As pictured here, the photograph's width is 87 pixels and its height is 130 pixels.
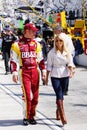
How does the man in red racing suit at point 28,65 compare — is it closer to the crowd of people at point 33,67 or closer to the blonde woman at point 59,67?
the crowd of people at point 33,67

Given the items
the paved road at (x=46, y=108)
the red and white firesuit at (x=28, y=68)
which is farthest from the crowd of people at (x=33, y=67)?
the paved road at (x=46, y=108)

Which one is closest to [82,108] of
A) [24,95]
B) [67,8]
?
[24,95]

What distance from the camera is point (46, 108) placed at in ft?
34.7

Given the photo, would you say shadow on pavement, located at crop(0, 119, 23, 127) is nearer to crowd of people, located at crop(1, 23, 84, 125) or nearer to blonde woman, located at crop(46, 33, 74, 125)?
crowd of people, located at crop(1, 23, 84, 125)

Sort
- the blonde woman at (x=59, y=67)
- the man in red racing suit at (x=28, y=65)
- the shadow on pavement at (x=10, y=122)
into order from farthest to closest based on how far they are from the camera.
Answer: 1. the shadow on pavement at (x=10, y=122)
2. the blonde woman at (x=59, y=67)
3. the man in red racing suit at (x=28, y=65)

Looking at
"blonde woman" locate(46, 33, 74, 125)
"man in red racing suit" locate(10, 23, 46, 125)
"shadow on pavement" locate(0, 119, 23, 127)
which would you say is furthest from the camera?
"shadow on pavement" locate(0, 119, 23, 127)

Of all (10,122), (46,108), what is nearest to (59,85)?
(10,122)

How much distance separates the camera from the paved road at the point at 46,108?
8.67m

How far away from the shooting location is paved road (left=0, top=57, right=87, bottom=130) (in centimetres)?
867

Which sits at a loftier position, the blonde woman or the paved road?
the blonde woman

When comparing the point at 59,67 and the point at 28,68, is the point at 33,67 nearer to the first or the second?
the point at 28,68

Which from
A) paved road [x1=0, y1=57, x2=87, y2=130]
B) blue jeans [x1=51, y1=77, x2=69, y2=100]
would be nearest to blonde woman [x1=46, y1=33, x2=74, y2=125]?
blue jeans [x1=51, y1=77, x2=69, y2=100]

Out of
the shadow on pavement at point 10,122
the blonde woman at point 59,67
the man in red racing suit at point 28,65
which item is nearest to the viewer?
the man in red racing suit at point 28,65

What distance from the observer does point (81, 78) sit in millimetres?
16828
